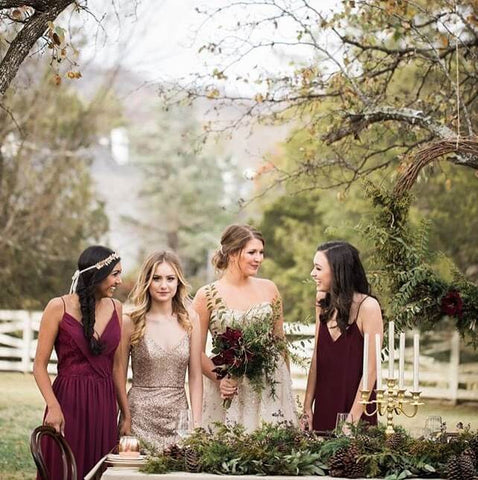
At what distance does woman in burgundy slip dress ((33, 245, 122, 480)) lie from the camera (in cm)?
629

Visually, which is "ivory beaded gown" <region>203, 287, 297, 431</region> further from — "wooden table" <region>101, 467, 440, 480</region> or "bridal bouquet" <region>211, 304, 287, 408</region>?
"wooden table" <region>101, 467, 440, 480</region>

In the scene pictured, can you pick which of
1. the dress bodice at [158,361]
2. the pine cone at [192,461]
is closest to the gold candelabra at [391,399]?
the pine cone at [192,461]

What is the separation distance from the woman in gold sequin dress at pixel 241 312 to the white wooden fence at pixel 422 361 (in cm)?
910

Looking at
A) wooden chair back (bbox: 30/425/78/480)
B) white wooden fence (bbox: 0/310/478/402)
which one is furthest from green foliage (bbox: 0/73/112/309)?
wooden chair back (bbox: 30/425/78/480)

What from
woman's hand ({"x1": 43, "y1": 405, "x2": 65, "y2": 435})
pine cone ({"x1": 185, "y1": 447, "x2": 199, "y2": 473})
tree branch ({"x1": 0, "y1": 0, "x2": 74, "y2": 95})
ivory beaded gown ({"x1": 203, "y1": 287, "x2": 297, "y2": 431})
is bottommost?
pine cone ({"x1": 185, "y1": 447, "x2": 199, "y2": 473})

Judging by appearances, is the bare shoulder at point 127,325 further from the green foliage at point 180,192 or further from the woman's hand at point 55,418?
the green foliage at point 180,192

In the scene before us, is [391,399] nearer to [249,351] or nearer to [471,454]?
[471,454]

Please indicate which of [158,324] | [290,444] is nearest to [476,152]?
[158,324]

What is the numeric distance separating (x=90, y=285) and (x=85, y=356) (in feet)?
1.28

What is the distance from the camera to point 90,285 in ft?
20.8

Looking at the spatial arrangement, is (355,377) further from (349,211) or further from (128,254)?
(128,254)

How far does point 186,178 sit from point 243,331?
23.9 metres

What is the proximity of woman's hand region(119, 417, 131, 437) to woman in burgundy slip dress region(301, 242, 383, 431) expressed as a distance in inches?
38.2

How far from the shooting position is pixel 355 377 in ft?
21.7
